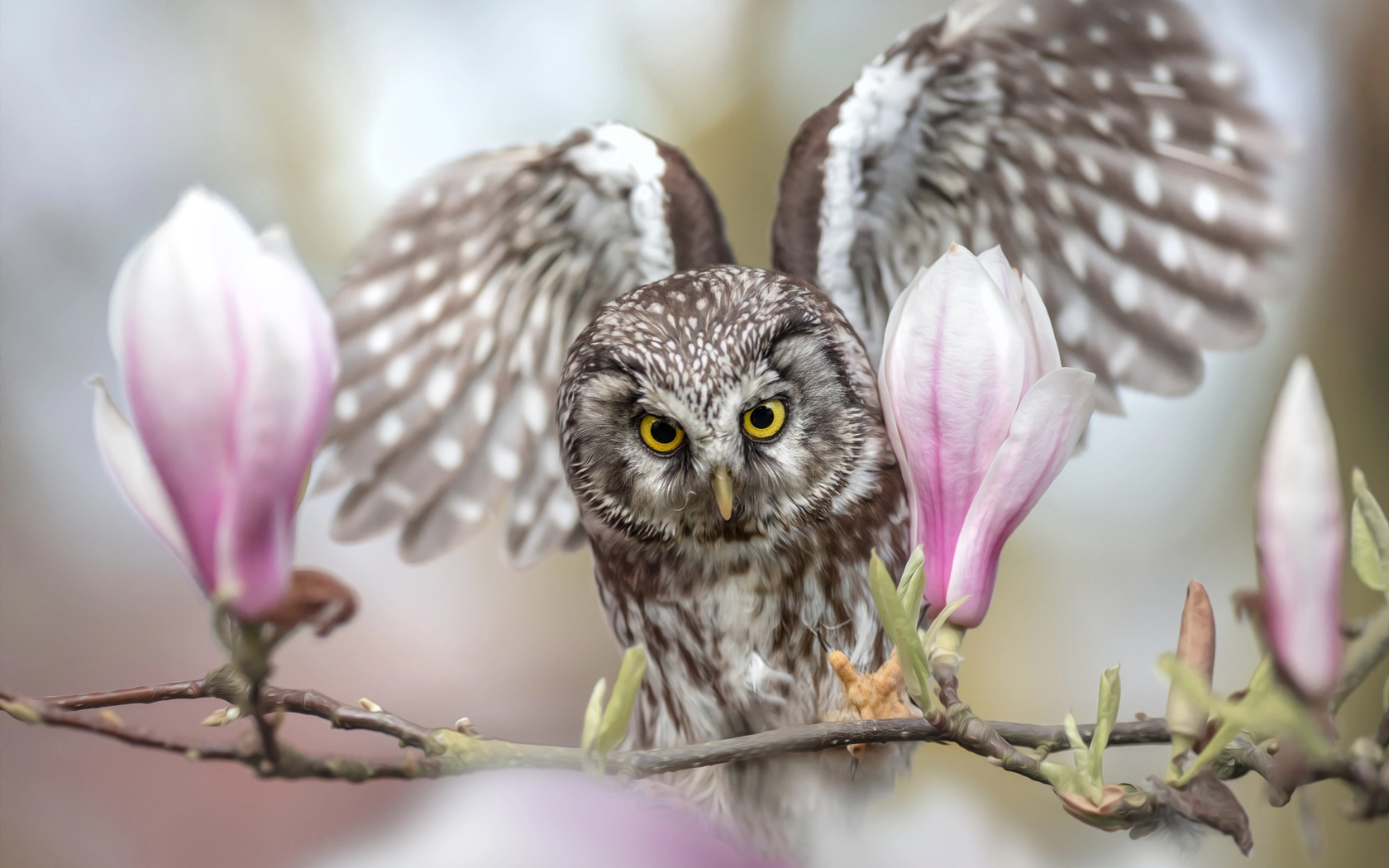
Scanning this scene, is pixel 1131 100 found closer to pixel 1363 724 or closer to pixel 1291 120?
pixel 1291 120

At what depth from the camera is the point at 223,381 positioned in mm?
151

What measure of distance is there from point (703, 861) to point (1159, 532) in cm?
58

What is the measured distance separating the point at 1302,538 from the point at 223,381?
0.18 metres

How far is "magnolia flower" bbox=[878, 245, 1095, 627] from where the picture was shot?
196 millimetres

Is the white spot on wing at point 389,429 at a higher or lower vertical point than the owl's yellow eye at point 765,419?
lower

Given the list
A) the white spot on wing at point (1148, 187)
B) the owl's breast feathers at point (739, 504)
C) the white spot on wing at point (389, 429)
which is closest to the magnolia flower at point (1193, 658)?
the owl's breast feathers at point (739, 504)

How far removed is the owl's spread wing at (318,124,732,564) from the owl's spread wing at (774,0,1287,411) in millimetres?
70

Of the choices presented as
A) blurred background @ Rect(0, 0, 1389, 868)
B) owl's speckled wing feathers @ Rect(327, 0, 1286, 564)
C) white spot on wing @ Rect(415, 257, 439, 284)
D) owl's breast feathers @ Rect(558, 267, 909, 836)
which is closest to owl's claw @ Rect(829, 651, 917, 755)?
owl's breast feathers @ Rect(558, 267, 909, 836)

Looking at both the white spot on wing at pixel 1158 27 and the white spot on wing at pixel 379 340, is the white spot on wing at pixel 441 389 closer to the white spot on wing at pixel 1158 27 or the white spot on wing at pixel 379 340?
the white spot on wing at pixel 379 340

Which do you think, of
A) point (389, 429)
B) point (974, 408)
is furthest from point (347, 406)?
point (974, 408)

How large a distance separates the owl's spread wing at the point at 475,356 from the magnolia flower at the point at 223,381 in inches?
9.0

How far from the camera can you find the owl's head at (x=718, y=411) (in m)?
0.27

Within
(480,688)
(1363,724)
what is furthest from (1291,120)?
(480,688)

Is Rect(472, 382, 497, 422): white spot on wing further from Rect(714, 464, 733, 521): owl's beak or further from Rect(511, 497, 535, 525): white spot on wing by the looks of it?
Rect(714, 464, 733, 521): owl's beak
